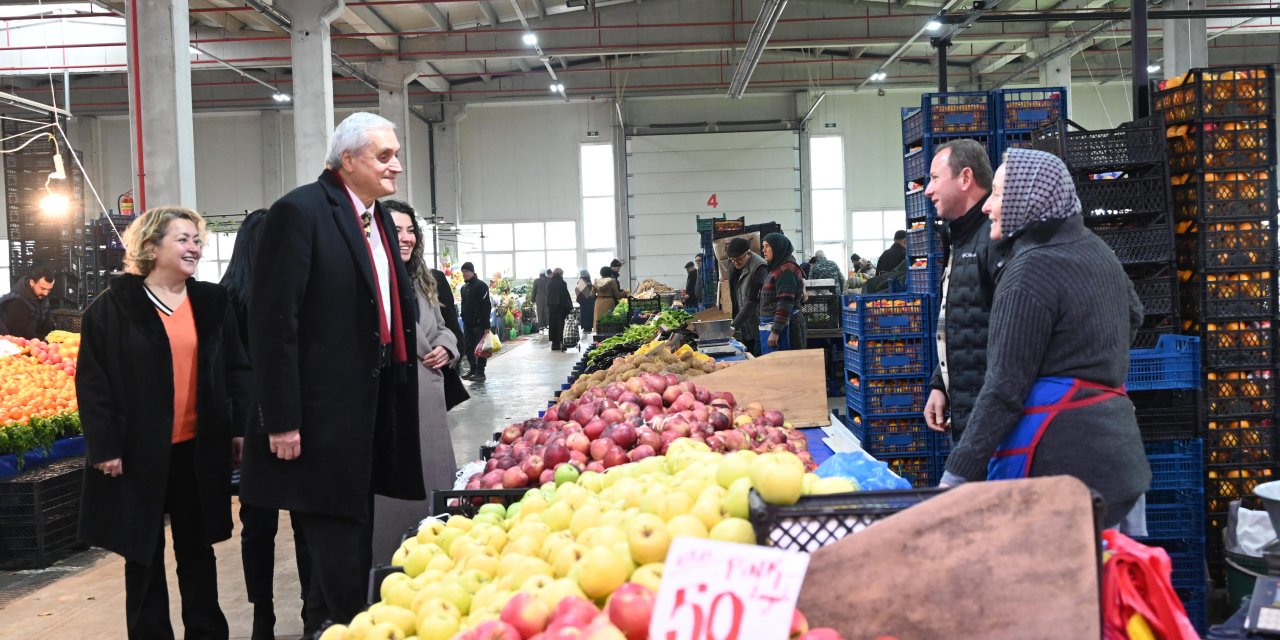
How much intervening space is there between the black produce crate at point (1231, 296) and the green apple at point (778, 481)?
12.1 ft

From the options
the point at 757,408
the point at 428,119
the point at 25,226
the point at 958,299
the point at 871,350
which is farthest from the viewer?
the point at 428,119

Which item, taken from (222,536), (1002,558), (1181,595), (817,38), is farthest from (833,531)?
(817,38)

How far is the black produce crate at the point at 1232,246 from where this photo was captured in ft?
14.6

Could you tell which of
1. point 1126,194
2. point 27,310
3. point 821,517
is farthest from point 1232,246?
point 27,310

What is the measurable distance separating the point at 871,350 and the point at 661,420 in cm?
337

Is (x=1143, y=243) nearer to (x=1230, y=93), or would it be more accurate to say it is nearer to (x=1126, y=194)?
(x=1126, y=194)

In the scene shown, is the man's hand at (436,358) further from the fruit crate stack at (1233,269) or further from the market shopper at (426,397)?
the fruit crate stack at (1233,269)

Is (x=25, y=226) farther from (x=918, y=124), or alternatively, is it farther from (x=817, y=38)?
(x=817, y=38)

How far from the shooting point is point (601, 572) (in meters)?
1.51

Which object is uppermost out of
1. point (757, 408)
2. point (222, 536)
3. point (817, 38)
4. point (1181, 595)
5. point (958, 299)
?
point (817, 38)

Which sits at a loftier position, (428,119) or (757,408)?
(428,119)

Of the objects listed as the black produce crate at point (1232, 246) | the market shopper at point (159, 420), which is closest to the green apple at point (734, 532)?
the market shopper at point (159, 420)

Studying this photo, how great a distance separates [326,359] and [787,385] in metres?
2.62

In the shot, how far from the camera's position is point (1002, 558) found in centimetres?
134
